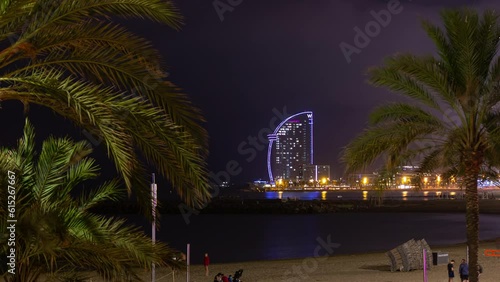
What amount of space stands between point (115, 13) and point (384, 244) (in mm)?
42179

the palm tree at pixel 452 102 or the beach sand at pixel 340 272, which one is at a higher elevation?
the palm tree at pixel 452 102

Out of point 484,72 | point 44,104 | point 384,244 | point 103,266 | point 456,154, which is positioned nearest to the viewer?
point 103,266

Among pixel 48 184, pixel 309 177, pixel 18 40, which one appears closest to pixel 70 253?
pixel 48 184

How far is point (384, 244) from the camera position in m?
44.7

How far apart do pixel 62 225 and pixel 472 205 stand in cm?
874

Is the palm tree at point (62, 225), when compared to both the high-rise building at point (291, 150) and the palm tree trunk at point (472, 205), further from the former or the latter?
the high-rise building at point (291, 150)

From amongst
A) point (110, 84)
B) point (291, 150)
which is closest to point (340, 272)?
point (110, 84)

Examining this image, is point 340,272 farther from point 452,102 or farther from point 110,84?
point 110,84

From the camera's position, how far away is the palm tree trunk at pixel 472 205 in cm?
1092

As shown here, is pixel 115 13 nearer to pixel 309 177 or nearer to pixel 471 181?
pixel 471 181

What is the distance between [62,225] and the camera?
14.5 ft

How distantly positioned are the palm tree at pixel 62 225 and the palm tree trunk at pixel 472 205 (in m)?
7.36

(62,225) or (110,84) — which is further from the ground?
(110,84)

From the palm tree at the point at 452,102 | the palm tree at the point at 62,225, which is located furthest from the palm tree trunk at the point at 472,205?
the palm tree at the point at 62,225
